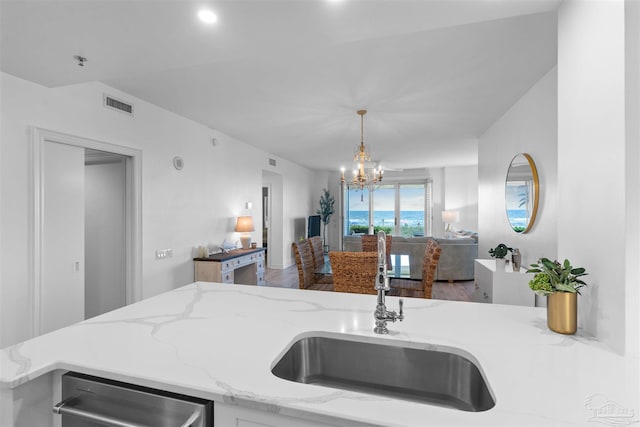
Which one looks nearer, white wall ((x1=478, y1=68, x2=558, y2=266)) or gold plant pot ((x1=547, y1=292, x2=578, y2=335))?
gold plant pot ((x1=547, y1=292, x2=578, y2=335))

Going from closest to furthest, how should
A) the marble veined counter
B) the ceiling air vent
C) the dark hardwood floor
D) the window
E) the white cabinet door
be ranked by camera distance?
the marble veined counter, the white cabinet door, the ceiling air vent, the dark hardwood floor, the window

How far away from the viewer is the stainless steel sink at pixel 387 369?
103 centimetres

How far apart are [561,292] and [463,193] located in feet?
26.0

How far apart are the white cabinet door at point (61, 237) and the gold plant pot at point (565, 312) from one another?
3.32 metres

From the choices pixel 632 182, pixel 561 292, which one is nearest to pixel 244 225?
pixel 561 292

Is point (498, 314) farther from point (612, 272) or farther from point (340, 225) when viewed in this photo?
point (340, 225)

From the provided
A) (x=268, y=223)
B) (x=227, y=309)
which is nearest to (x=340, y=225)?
(x=268, y=223)

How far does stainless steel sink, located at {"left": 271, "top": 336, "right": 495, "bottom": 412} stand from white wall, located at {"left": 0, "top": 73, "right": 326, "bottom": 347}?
7.93 feet

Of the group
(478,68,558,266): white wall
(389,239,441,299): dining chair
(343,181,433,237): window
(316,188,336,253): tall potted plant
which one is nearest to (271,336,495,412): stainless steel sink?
(389,239,441,299): dining chair

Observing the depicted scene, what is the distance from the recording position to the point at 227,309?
1.43m

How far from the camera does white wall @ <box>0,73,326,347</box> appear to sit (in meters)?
2.25

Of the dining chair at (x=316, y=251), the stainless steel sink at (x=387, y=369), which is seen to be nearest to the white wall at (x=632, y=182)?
the stainless steel sink at (x=387, y=369)

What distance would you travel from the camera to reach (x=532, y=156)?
3.10m

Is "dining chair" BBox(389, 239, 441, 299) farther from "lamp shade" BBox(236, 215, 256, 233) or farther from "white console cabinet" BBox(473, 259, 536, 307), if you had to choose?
"lamp shade" BBox(236, 215, 256, 233)
